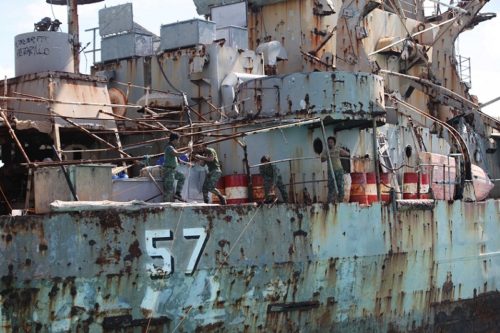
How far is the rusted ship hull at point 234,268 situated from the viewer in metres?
10.5

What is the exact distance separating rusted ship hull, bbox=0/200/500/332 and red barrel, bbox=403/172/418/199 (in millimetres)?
462

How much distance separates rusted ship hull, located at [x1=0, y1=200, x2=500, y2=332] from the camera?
10.5 metres

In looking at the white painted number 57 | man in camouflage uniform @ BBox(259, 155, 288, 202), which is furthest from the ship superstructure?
man in camouflage uniform @ BBox(259, 155, 288, 202)

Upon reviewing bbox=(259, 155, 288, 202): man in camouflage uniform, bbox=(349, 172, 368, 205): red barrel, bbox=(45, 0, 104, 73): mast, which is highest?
bbox=(45, 0, 104, 73): mast

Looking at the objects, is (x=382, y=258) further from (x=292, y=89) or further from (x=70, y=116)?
(x=70, y=116)

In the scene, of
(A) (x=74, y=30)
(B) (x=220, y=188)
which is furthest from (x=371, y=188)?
(A) (x=74, y=30)

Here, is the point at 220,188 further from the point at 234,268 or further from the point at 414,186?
the point at 414,186

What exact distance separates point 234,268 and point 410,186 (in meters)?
5.09

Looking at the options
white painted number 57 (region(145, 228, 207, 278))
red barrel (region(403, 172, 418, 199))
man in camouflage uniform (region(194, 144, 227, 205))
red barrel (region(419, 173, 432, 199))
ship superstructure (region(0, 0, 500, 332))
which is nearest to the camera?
ship superstructure (region(0, 0, 500, 332))

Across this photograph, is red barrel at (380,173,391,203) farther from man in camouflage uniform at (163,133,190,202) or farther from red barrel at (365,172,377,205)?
man in camouflage uniform at (163,133,190,202)

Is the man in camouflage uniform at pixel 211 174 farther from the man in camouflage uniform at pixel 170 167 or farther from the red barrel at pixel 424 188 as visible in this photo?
the red barrel at pixel 424 188

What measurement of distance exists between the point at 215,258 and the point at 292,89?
384cm

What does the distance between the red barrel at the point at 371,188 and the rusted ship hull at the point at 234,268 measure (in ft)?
1.17

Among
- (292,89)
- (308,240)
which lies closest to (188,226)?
(308,240)
